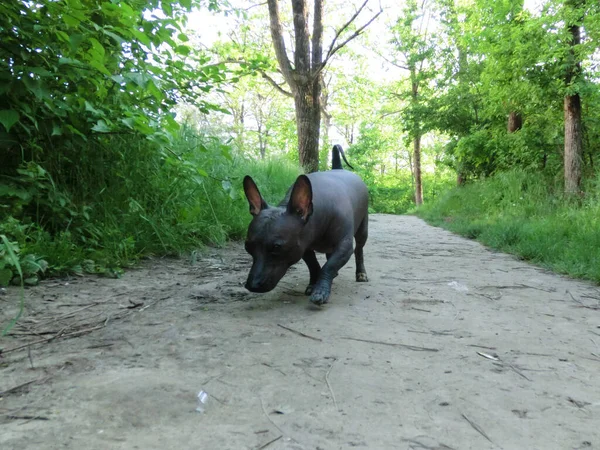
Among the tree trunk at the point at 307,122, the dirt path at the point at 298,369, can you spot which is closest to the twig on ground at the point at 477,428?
the dirt path at the point at 298,369

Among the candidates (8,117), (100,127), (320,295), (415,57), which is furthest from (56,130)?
(415,57)

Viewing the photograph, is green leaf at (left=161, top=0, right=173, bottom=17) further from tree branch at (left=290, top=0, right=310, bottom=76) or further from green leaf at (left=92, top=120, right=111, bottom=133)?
tree branch at (left=290, top=0, right=310, bottom=76)

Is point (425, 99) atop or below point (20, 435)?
atop

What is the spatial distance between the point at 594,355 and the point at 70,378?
2.25 m

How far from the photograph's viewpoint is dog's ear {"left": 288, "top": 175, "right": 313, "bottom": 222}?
271 centimetres

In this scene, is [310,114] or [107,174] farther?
[310,114]

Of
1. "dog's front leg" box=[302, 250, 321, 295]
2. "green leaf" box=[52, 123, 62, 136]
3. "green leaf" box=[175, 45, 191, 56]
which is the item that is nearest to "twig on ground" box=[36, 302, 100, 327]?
"green leaf" box=[52, 123, 62, 136]

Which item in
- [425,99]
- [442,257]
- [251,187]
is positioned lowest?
[442,257]

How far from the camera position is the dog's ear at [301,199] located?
2.71 meters

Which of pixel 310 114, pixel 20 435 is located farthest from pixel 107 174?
pixel 310 114

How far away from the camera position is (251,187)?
285 centimetres

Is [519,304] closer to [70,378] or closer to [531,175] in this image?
[70,378]

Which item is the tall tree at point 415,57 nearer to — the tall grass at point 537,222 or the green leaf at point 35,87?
the tall grass at point 537,222

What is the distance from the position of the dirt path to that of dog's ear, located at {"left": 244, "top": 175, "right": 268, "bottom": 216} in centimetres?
64
